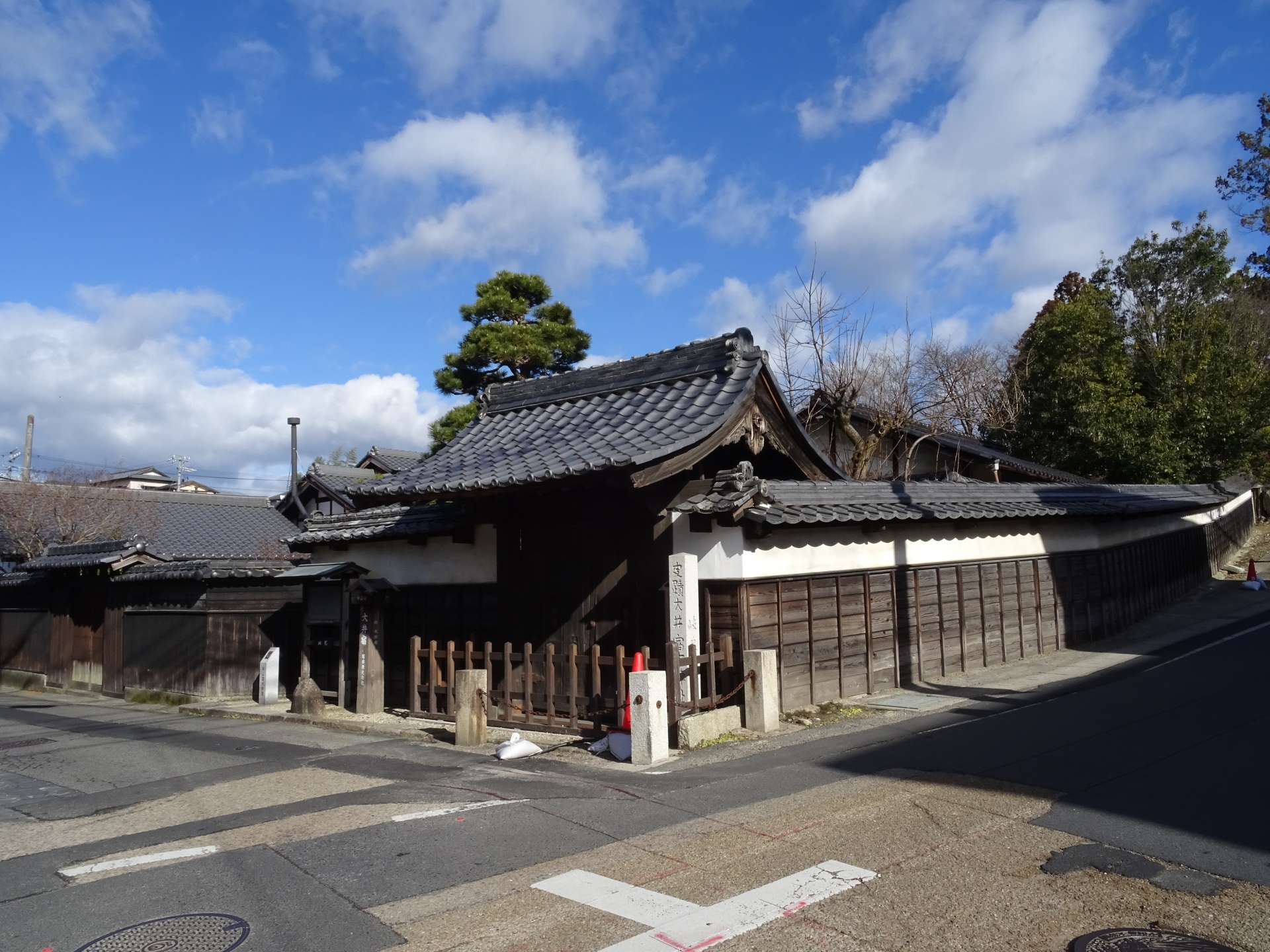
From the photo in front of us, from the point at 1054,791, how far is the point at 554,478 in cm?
592

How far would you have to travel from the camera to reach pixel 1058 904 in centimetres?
502

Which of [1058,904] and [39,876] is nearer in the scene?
[1058,904]

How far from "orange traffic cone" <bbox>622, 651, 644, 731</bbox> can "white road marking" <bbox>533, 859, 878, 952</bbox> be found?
3859mm

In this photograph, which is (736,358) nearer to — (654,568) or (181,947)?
(654,568)

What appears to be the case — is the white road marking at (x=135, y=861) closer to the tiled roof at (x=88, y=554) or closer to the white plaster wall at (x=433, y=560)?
the white plaster wall at (x=433, y=560)

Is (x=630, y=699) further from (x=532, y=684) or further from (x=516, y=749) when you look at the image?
(x=532, y=684)

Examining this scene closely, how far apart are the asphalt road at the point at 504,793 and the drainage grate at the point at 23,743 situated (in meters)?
0.05

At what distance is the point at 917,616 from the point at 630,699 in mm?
6014

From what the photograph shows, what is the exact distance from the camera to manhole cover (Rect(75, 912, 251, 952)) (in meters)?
4.76

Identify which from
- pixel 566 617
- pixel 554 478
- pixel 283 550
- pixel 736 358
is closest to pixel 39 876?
pixel 554 478

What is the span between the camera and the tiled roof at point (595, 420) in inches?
417

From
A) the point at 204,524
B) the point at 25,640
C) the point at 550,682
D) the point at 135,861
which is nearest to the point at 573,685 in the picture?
the point at 550,682


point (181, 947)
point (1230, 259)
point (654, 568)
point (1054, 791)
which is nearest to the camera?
point (181, 947)

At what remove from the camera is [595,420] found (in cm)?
1269
